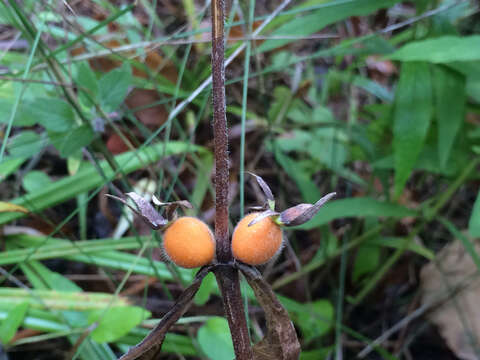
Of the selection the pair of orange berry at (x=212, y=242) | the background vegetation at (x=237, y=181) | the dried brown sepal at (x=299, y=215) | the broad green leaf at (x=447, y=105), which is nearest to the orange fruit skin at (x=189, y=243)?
the pair of orange berry at (x=212, y=242)

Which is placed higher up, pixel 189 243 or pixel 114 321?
pixel 189 243

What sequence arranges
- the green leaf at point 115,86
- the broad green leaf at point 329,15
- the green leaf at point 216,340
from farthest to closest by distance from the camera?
the broad green leaf at point 329,15 < the green leaf at point 115,86 < the green leaf at point 216,340

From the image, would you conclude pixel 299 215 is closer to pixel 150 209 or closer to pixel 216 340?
pixel 150 209

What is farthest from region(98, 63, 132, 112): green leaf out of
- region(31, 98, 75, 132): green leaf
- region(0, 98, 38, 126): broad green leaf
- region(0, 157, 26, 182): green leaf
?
region(0, 157, 26, 182): green leaf

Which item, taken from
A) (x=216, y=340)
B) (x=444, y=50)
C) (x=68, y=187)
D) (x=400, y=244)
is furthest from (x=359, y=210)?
(x=68, y=187)

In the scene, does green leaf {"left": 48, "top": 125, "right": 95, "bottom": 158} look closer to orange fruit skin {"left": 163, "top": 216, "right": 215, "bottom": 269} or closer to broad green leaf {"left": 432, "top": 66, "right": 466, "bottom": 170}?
orange fruit skin {"left": 163, "top": 216, "right": 215, "bottom": 269}

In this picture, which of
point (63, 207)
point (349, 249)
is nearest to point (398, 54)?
point (349, 249)

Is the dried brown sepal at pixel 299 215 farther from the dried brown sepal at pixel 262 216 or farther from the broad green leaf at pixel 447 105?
the broad green leaf at pixel 447 105
